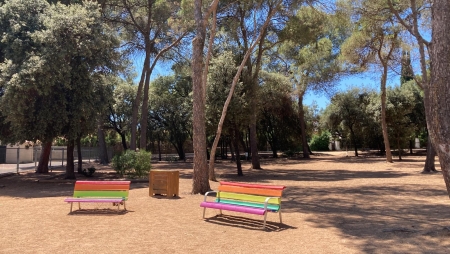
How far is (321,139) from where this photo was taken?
5872 cm

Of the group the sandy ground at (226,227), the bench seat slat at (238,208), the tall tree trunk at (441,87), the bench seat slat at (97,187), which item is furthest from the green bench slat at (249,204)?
the tall tree trunk at (441,87)

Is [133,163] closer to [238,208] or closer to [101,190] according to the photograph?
[101,190]

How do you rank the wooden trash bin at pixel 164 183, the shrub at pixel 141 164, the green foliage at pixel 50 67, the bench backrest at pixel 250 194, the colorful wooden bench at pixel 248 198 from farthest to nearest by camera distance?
the shrub at pixel 141 164 < the green foliage at pixel 50 67 < the wooden trash bin at pixel 164 183 < the bench backrest at pixel 250 194 < the colorful wooden bench at pixel 248 198

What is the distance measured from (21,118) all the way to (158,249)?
11.1m

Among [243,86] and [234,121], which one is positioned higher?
[243,86]

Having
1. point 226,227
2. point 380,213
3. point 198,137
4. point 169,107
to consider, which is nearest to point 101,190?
point 226,227

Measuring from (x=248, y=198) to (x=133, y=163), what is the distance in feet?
35.1

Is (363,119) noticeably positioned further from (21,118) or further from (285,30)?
(21,118)

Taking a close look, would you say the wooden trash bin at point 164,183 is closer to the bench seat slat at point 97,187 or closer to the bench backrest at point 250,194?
the bench seat slat at point 97,187

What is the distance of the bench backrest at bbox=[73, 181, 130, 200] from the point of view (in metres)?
9.02

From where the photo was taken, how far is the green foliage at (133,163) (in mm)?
17719

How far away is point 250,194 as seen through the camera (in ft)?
26.4

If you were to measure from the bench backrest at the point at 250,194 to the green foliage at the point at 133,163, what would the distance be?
9.85 m

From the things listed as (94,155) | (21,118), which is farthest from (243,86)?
(94,155)
